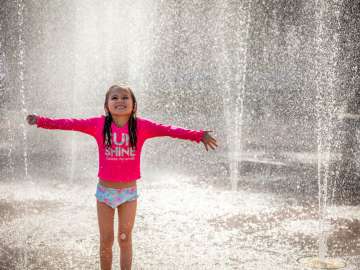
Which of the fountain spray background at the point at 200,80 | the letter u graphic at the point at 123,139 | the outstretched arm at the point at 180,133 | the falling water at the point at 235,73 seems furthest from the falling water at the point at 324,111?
the falling water at the point at 235,73

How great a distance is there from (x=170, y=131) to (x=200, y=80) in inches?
1284

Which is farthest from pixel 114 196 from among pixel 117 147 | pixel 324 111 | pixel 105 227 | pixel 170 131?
pixel 324 111

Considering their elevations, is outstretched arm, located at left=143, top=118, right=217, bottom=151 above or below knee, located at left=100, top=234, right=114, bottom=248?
above

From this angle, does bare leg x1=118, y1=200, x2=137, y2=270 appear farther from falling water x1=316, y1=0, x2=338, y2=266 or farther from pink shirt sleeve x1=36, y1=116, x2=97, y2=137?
falling water x1=316, y1=0, x2=338, y2=266

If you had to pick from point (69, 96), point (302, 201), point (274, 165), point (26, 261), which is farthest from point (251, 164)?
point (69, 96)

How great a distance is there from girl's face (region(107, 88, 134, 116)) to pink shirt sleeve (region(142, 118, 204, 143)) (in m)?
0.15

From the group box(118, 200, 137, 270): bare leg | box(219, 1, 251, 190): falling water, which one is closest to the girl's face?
box(118, 200, 137, 270): bare leg

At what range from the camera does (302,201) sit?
640 cm

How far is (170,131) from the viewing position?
3.27 metres

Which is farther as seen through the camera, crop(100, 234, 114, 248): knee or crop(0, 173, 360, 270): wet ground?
crop(0, 173, 360, 270): wet ground

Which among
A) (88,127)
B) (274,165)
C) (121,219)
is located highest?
(88,127)

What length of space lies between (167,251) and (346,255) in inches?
61.1

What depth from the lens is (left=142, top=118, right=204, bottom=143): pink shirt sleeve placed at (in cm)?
322

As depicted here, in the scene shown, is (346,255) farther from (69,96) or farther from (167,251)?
(69,96)
